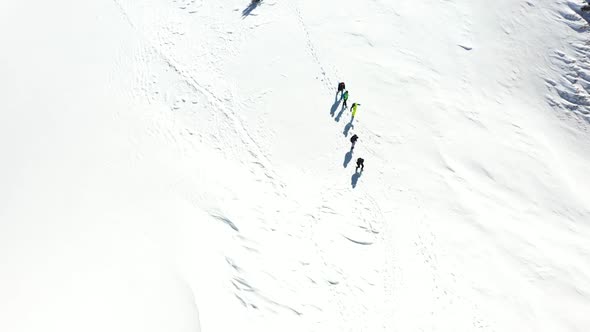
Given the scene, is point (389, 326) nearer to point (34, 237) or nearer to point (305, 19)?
point (34, 237)

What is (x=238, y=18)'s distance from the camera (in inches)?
1240

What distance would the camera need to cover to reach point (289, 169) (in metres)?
24.2

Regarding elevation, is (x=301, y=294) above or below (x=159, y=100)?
below

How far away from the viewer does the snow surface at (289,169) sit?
695 inches

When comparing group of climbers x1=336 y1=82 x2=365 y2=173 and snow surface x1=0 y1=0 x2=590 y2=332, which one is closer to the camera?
snow surface x1=0 y1=0 x2=590 y2=332

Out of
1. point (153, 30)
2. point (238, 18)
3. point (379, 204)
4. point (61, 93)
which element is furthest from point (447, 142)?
point (61, 93)

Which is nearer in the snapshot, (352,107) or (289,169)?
(289,169)

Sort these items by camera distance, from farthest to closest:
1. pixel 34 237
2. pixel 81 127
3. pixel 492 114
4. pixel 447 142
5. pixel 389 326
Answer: pixel 492 114, pixel 447 142, pixel 81 127, pixel 389 326, pixel 34 237

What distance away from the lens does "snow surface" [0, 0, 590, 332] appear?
57.9 feet

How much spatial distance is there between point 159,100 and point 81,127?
443cm

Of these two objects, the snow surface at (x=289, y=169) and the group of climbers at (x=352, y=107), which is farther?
the group of climbers at (x=352, y=107)

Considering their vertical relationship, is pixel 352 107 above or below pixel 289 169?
above

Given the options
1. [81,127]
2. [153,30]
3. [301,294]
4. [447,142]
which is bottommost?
[301,294]

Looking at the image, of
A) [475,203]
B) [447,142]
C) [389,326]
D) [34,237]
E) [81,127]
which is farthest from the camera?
[447,142]
